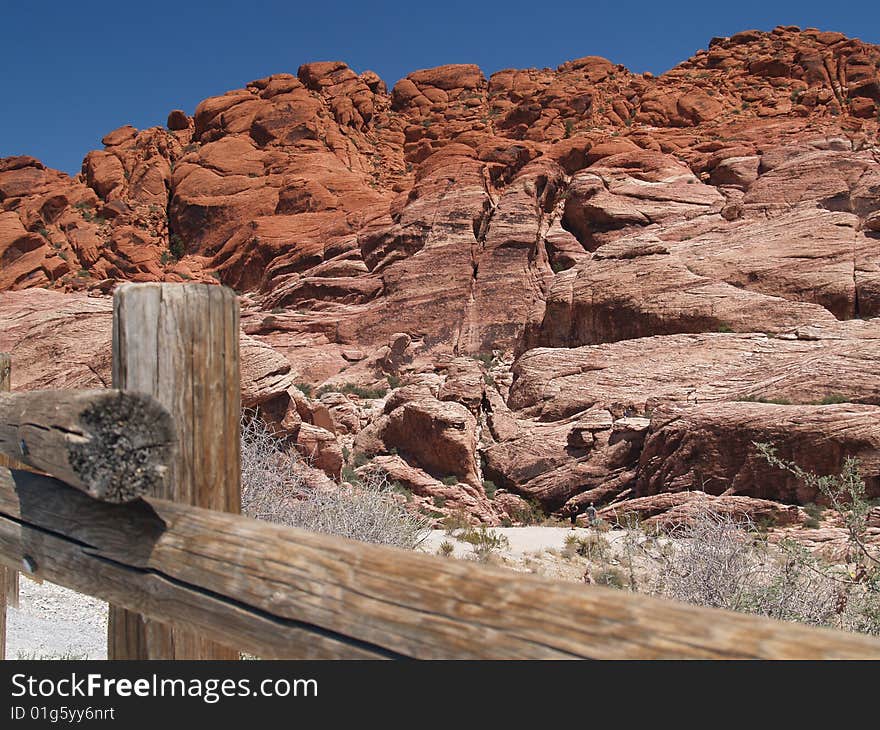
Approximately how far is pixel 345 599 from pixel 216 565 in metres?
0.42

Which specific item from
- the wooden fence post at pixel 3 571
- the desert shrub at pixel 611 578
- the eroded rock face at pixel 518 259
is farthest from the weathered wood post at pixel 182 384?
the eroded rock face at pixel 518 259

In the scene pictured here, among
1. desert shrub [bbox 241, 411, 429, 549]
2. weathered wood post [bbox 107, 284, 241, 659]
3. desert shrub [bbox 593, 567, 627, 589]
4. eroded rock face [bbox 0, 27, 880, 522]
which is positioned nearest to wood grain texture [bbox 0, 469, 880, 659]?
weathered wood post [bbox 107, 284, 241, 659]

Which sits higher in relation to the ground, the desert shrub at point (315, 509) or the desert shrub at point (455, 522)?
the desert shrub at point (315, 509)

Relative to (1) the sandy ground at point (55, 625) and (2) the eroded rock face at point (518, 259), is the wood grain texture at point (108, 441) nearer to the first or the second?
(1) the sandy ground at point (55, 625)

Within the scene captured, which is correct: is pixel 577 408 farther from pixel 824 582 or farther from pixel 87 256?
pixel 87 256

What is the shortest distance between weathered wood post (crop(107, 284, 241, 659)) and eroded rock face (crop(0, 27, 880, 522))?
9851 millimetres

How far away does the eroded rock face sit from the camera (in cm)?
1329

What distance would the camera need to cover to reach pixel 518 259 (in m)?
26.4

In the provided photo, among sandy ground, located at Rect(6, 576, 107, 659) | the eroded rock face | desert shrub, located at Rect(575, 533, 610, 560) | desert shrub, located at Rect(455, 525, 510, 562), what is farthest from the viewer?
the eroded rock face

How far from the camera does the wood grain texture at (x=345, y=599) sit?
1.06 m

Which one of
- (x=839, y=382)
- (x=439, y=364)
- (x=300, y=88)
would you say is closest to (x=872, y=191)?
(x=839, y=382)

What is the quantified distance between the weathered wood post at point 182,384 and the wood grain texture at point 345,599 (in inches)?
4.8

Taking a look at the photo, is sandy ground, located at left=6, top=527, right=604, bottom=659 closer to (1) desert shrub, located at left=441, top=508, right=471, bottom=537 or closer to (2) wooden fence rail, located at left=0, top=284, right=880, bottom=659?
(2) wooden fence rail, located at left=0, top=284, right=880, bottom=659

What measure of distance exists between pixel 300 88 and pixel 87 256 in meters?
18.1
